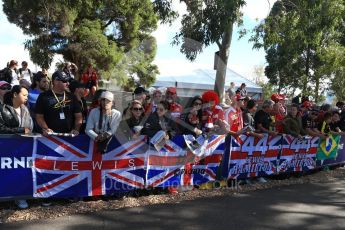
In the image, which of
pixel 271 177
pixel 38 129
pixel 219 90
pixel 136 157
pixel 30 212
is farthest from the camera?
pixel 219 90

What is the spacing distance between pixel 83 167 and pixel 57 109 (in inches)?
38.6

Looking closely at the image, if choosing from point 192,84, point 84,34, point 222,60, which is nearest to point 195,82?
point 192,84

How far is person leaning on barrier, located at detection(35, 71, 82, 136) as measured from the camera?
19.4 feet

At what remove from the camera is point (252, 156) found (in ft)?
27.2

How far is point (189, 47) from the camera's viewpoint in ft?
33.8

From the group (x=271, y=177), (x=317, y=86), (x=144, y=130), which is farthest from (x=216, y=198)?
(x=317, y=86)

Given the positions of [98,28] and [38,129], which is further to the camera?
[98,28]

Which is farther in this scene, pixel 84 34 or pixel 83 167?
pixel 84 34

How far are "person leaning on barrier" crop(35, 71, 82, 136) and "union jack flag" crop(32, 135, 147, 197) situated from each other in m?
0.24

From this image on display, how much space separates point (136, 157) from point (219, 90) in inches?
230

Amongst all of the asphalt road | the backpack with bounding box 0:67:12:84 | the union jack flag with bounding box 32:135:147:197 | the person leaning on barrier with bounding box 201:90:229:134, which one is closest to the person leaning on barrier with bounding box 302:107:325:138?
the asphalt road

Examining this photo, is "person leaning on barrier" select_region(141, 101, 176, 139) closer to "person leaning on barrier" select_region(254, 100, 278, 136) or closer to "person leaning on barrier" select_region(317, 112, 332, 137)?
"person leaning on barrier" select_region(254, 100, 278, 136)

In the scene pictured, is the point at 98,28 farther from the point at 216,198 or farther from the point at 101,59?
the point at 216,198

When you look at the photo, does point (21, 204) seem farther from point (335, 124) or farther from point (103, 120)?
point (335, 124)
